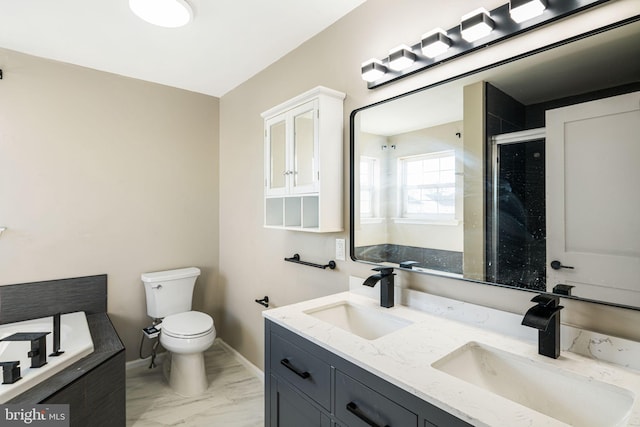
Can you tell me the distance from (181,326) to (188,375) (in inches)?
14.1

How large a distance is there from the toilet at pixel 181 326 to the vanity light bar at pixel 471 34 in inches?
80.9

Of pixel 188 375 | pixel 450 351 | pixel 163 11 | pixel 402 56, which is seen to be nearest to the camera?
pixel 450 351

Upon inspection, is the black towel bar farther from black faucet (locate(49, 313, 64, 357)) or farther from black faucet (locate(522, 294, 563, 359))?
black faucet (locate(49, 313, 64, 357))

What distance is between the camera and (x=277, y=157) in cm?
215

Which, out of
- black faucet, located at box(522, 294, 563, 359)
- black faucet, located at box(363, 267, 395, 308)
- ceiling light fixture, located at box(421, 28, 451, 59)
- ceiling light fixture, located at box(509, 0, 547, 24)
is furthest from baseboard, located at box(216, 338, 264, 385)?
ceiling light fixture, located at box(509, 0, 547, 24)

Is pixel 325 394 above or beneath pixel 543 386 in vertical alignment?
beneath

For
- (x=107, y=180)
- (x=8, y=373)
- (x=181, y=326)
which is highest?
(x=107, y=180)

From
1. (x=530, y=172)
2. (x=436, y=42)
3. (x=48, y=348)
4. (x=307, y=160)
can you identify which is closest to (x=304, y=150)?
(x=307, y=160)

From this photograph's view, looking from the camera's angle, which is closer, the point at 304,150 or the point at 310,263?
the point at 304,150

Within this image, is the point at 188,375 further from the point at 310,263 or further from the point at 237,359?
the point at 310,263

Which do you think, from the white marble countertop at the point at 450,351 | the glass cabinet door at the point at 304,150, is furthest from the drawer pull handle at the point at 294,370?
the glass cabinet door at the point at 304,150

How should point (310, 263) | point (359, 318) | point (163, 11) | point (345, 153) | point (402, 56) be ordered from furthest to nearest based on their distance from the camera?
1. point (310, 263)
2. point (345, 153)
3. point (163, 11)
4. point (359, 318)
5. point (402, 56)

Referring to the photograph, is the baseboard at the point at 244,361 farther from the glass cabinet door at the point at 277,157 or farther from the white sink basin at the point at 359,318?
the glass cabinet door at the point at 277,157

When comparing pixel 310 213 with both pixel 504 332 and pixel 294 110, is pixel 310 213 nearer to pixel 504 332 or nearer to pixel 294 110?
pixel 294 110
